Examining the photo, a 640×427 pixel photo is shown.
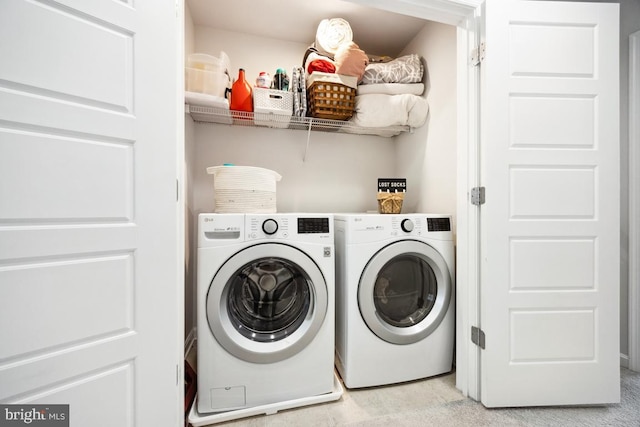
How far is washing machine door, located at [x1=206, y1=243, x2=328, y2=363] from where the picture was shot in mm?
1213

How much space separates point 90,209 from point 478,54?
1836mm

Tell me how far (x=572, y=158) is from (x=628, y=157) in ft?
2.30

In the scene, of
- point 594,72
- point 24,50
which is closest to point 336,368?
point 24,50

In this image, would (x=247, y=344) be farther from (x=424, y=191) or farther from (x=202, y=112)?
(x=424, y=191)

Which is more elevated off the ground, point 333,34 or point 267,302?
point 333,34

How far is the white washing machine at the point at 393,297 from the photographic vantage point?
4.57ft

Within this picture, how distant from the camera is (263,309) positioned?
4.57ft

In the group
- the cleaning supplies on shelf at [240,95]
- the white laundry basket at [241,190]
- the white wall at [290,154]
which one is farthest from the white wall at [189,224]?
the white laundry basket at [241,190]

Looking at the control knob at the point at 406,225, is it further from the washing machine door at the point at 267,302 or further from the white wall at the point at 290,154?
the white wall at the point at 290,154

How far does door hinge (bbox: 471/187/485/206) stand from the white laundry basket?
1.11 metres

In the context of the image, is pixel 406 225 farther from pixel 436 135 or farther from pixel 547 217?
pixel 436 135

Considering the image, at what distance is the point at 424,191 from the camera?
195cm

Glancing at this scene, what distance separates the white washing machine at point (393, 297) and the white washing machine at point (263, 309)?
14cm

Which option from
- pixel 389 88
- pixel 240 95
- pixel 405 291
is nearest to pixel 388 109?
pixel 389 88
